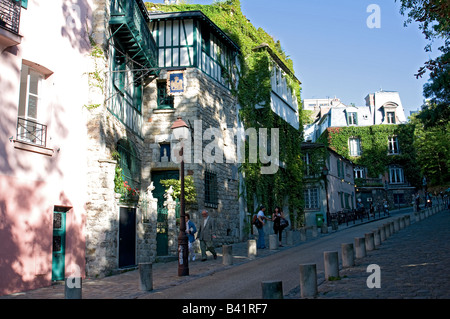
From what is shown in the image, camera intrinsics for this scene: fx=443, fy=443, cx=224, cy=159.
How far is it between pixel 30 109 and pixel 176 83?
27.7 ft

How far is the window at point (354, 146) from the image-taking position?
51031mm

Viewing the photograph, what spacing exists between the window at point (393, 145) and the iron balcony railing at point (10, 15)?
4684 cm

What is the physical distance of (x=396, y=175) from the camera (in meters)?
50.2

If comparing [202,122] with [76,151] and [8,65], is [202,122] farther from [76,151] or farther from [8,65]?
[8,65]

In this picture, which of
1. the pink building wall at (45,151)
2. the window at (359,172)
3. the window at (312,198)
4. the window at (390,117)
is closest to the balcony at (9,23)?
the pink building wall at (45,151)

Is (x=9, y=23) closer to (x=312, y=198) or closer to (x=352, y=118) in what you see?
(x=312, y=198)

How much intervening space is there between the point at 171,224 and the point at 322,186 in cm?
2059

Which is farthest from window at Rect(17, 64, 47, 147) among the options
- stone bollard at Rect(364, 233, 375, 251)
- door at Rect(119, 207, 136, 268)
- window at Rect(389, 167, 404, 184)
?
window at Rect(389, 167, 404, 184)

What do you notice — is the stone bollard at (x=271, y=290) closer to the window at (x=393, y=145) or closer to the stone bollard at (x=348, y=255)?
the stone bollard at (x=348, y=255)

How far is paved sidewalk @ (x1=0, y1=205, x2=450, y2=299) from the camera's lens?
7387mm

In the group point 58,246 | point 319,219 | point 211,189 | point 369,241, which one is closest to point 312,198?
point 319,219

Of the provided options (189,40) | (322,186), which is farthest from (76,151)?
(322,186)

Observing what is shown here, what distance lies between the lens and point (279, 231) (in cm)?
1845

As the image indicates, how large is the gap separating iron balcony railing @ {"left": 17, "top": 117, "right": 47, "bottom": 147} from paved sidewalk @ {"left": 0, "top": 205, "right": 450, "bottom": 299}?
358 centimetres
